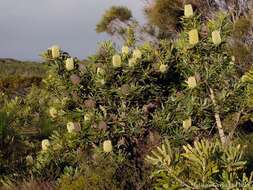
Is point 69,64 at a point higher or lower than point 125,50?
lower

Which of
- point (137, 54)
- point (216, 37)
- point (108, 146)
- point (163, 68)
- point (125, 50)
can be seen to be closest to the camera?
point (108, 146)

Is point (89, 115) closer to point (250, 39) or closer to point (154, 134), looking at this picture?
point (154, 134)

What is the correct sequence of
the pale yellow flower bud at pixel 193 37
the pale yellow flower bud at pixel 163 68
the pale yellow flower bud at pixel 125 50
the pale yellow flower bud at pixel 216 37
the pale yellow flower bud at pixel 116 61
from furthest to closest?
the pale yellow flower bud at pixel 125 50 < the pale yellow flower bud at pixel 163 68 < the pale yellow flower bud at pixel 116 61 < the pale yellow flower bud at pixel 216 37 < the pale yellow flower bud at pixel 193 37

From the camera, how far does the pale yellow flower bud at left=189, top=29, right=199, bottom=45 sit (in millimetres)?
6250

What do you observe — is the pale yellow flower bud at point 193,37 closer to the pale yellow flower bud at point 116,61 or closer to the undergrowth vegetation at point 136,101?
the undergrowth vegetation at point 136,101


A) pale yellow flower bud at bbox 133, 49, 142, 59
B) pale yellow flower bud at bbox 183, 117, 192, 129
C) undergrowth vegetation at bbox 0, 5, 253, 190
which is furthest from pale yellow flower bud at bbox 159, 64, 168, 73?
pale yellow flower bud at bbox 183, 117, 192, 129

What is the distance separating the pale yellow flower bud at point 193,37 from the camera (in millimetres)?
6250

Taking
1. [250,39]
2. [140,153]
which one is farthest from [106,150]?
[250,39]

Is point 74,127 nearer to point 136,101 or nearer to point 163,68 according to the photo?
point 136,101

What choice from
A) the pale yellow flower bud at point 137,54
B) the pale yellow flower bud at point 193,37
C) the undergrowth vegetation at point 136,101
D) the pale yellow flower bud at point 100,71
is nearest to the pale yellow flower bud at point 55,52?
the undergrowth vegetation at point 136,101

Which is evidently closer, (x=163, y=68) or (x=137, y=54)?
(x=137, y=54)

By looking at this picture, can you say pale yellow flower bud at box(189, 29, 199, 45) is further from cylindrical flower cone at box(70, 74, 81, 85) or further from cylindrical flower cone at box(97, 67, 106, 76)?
cylindrical flower cone at box(70, 74, 81, 85)

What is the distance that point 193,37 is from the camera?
629 cm

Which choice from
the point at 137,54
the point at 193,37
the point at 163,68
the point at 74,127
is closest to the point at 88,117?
the point at 74,127
